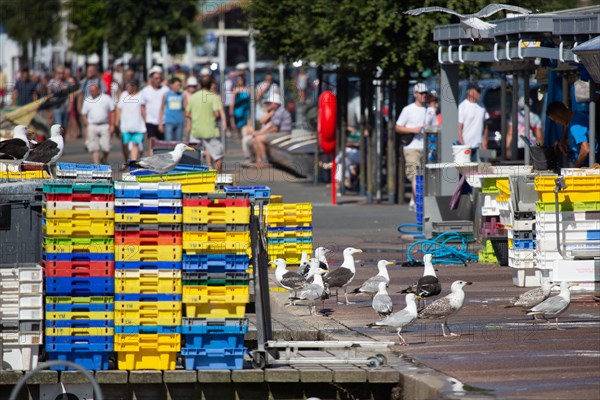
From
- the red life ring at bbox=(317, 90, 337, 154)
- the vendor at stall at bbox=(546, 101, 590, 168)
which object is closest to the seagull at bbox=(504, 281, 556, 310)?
the vendor at stall at bbox=(546, 101, 590, 168)

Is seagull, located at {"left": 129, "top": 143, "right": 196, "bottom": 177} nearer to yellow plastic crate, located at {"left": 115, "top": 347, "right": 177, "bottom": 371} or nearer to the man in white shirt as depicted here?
yellow plastic crate, located at {"left": 115, "top": 347, "right": 177, "bottom": 371}

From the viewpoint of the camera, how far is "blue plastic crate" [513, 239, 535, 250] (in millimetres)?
14883

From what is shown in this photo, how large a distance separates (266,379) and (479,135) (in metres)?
14.0

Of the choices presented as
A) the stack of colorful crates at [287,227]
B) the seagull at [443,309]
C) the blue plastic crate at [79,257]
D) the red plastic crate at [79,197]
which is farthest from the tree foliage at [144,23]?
the blue plastic crate at [79,257]

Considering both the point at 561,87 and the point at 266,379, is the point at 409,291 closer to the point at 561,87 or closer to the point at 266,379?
the point at 266,379

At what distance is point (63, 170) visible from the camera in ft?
43.3

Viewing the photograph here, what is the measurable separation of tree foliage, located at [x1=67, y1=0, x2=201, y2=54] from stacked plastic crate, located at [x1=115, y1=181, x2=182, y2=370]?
40064mm

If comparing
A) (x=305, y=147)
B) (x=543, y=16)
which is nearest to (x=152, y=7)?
(x=305, y=147)

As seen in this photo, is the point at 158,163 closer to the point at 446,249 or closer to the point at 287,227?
the point at 287,227

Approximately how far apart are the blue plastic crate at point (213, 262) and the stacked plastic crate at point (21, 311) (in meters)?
1.25

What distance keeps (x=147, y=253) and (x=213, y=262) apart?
0.55m

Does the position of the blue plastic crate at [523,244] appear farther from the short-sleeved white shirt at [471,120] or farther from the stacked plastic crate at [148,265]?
the short-sleeved white shirt at [471,120]

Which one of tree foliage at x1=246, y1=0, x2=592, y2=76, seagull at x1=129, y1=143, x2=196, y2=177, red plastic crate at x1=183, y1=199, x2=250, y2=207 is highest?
tree foliage at x1=246, y1=0, x2=592, y2=76

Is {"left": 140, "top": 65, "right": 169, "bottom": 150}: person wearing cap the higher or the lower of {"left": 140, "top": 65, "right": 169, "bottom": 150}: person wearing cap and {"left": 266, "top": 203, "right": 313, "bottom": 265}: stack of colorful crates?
the higher
